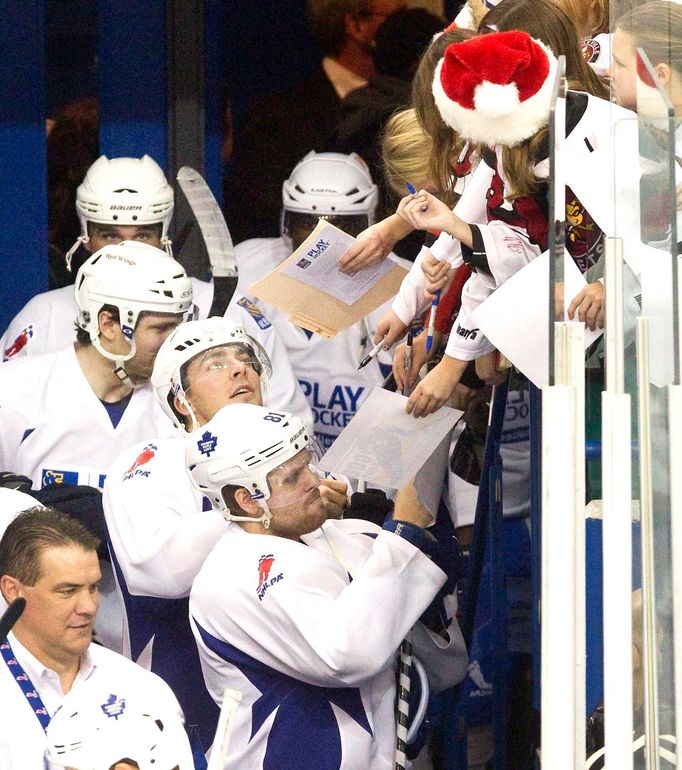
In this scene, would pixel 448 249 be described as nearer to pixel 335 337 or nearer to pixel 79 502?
pixel 79 502

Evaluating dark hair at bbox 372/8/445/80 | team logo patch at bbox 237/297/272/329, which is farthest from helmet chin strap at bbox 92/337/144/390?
dark hair at bbox 372/8/445/80

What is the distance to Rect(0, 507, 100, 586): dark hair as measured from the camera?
3539mm

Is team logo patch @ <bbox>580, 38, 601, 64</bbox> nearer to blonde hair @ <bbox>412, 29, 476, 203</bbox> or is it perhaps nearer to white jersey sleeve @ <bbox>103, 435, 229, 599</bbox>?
blonde hair @ <bbox>412, 29, 476, 203</bbox>

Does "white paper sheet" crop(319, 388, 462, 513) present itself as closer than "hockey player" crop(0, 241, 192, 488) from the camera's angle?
Yes

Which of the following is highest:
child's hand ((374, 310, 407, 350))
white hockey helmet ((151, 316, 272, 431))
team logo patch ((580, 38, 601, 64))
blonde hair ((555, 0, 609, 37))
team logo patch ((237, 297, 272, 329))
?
blonde hair ((555, 0, 609, 37))

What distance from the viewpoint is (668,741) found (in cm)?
201

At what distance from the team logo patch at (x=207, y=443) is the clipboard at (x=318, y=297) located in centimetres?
53

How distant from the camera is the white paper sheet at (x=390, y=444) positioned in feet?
11.8

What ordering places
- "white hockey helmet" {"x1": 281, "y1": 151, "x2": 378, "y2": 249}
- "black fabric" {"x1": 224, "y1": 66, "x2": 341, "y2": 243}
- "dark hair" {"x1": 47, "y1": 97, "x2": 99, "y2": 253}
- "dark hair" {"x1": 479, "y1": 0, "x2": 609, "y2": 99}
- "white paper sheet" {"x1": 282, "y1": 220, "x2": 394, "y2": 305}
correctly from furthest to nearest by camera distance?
"dark hair" {"x1": 47, "y1": 97, "x2": 99, "y2": 253} < "black fabric" {"x1": 224, "y1": 66, "x2": 341, "y2": 243} < "white hockey helmet" {"x1": 281, "y1": 151, "x2": 378, "y2": 249} < "white paper sheet" {"x1": 282, "y1": 220, "x2": 394, "y2": 305} < "dark hair" {"x1": 479, "y1": 0, "x2": 609, "y2": 99}

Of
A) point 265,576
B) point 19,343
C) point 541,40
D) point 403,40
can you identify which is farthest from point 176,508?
point 403,40

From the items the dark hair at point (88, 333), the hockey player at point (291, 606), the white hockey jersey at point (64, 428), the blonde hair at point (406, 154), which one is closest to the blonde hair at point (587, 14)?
the blonde hair at point (406, 154)

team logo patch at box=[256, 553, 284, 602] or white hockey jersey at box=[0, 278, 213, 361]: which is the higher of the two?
team logo patch at box=[256, 553, 284, 602]

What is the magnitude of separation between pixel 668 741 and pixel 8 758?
159 centimetres

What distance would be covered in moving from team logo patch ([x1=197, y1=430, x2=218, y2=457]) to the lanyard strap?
58 cm
